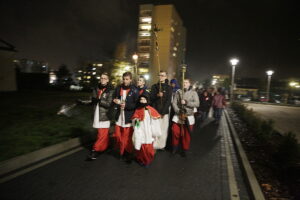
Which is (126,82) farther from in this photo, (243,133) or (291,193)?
(243,133)

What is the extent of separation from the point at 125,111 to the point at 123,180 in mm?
1698

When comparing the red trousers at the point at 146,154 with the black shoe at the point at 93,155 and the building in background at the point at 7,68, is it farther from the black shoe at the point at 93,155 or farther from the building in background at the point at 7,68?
the building in background at the point at 7,68

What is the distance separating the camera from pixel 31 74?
35.2 meters

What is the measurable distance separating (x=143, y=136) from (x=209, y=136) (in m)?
4.79

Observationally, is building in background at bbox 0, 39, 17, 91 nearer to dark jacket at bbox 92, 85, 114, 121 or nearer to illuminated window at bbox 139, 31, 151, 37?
dark jacket at bbox 92, 85, 114, 121

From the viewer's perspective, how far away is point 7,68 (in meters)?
25.3

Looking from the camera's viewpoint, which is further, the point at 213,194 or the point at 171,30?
the point at 171,30

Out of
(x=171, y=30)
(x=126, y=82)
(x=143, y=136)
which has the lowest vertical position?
(x=143, y=136)

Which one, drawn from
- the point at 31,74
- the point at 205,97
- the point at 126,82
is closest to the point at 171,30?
the point at 31,74

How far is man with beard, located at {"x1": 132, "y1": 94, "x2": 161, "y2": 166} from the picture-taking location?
497cm

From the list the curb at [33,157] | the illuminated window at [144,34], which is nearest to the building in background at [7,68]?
the curb at [33,157]

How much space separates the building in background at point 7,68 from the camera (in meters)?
24.7

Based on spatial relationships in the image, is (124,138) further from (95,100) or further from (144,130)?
(95,100)

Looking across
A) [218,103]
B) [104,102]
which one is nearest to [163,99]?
[104,102]
